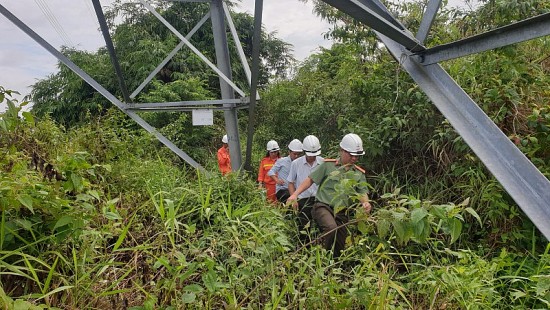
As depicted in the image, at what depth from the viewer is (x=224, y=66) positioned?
5.93 metres

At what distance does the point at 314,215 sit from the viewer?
474 centimetres

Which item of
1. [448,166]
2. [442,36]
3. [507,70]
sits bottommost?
[448,166]

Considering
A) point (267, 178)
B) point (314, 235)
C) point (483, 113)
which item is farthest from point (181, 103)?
point (483, 113)

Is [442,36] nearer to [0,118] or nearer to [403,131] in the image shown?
[403,131]

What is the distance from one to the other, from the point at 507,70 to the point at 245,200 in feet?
9.87

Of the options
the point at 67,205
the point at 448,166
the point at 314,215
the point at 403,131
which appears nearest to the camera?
the point at 67,205

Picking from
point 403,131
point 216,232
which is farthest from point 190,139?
point 216,232

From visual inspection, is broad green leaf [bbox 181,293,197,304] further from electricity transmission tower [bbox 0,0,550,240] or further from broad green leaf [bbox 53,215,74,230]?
electricity transmission tower [bbox 0,0,550,240]

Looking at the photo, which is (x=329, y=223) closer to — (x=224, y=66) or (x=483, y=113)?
(x=483, y=113)

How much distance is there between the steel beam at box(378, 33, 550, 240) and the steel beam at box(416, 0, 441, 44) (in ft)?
0.54

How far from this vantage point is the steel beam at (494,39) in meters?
2.39

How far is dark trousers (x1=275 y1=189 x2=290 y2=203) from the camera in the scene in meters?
6.35

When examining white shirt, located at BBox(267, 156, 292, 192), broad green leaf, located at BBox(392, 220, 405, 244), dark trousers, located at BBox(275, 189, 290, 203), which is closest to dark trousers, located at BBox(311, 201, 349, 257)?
dark trousers, located at BBox(275, 189, 290, 203)

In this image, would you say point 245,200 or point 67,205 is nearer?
point 67,205
